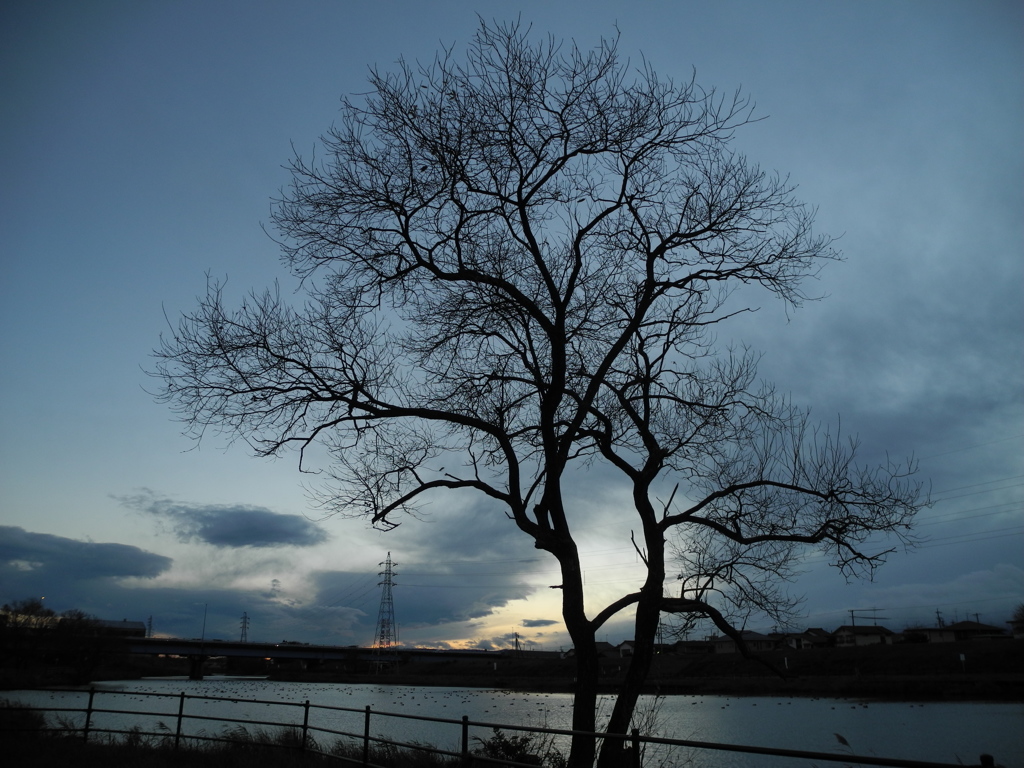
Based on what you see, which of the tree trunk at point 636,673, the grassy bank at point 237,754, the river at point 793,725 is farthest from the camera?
the river at point 793,725

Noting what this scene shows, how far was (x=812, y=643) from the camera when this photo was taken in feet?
304

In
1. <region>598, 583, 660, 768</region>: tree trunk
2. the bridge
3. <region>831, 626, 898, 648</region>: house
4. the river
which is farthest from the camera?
<region>831, 626, 898, 648</region>: house

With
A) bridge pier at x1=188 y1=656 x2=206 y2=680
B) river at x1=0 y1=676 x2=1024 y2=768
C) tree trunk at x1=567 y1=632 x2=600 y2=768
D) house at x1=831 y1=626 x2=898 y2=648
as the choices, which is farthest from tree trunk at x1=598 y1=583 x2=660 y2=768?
bridge pier at x1=188 y1=656 x2=206 y2=680

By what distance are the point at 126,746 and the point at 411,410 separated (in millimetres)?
9616

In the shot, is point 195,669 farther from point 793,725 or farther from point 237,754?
point 237,754

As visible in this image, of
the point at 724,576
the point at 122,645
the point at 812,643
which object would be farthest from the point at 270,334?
the point at 812,643

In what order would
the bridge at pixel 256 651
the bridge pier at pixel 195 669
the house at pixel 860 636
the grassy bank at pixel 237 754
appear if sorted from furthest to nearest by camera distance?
the bridge pier at pixel 195 669 < the house at pixel 860 636 < the bridge at pixel 256 651 < the grassy bank at pixel 237 754

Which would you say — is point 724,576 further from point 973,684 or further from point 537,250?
point 973,684

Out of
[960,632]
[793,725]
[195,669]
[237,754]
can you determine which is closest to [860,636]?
[960,632]

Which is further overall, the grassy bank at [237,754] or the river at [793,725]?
the river at [793,725]

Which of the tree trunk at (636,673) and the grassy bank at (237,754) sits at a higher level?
the tree trunk at (636,673)

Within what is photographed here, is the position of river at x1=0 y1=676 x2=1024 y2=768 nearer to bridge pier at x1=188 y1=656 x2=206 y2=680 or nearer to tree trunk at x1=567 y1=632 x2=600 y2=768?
tree trunk at x1=567 y1=632 x2=600 y2=768

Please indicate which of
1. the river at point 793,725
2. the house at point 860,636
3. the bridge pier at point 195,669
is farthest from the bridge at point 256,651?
the house at point 860,636

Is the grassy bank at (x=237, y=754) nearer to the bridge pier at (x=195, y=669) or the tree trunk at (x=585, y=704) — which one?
the tree trunk at (x=585, y=704)
